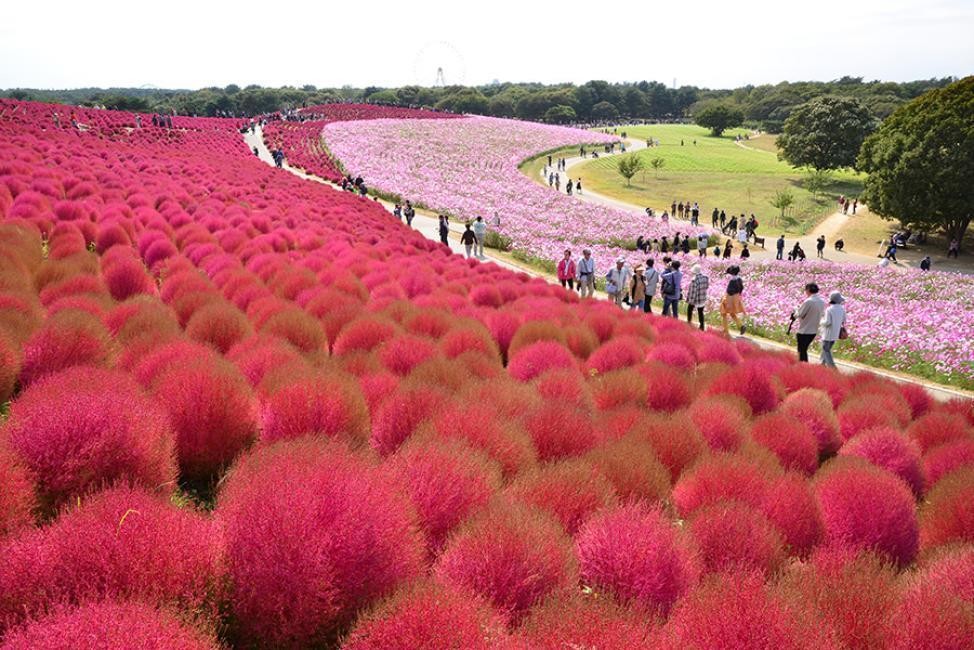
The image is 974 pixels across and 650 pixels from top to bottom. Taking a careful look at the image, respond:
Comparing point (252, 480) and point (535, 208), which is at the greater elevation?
point (252, 480)

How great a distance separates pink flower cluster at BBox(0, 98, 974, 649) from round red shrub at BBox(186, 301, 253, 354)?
1.3 inches

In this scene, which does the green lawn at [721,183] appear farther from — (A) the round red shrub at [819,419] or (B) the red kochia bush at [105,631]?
(B) the red kochia bush at [105,631]

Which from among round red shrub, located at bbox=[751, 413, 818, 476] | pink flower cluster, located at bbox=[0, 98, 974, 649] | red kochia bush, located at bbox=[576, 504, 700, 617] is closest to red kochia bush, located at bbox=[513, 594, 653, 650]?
pink flower cluster, located at bbox=[0, 98, 974, 649]

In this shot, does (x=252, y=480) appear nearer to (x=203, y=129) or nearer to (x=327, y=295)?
(x=327, y=295)

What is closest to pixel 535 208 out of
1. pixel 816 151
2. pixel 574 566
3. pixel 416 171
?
pixel 416 171

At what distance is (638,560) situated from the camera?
3.40 meters

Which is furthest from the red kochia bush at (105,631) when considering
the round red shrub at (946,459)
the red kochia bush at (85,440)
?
the round red shrub at (946,459)

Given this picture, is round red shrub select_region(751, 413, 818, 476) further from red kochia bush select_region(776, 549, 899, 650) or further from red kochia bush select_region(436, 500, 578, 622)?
red kochia bush select_region(436, 500, 578, 622)

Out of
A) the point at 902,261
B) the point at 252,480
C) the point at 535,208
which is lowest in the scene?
the point at 902,261

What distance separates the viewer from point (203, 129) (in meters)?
54.9

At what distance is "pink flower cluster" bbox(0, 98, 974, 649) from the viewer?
2.62 meters

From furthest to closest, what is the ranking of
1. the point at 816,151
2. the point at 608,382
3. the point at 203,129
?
1. the point at 816,151
2. the point at 203,129
3. the point at 608,382

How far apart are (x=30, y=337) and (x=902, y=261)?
45.4 m

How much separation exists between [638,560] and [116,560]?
2.50 metres
